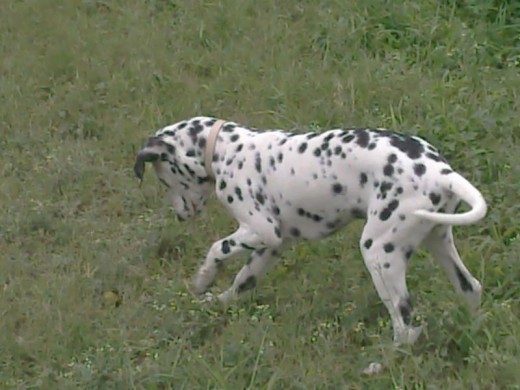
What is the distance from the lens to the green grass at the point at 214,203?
5406 millimetres

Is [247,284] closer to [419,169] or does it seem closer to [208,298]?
[208,298]

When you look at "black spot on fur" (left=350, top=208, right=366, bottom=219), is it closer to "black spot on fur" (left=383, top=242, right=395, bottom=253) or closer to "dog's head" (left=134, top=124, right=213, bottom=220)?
"black spot on fur" (left=383, top=242, right=395, bottom=253)

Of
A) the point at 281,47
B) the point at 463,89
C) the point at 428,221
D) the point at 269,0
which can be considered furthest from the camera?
the point at 269,0

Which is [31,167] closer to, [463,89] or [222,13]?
[222,13]

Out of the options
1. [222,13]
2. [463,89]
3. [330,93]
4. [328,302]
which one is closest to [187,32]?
[222,13]

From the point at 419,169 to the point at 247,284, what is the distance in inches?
53.7

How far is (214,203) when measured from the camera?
718cm

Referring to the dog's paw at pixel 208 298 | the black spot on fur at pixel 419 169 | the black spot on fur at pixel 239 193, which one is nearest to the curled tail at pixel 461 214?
the black spot on fur at pixel 419 169

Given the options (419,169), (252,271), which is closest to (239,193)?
(252,271)

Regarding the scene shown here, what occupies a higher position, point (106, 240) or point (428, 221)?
point (428, 221)

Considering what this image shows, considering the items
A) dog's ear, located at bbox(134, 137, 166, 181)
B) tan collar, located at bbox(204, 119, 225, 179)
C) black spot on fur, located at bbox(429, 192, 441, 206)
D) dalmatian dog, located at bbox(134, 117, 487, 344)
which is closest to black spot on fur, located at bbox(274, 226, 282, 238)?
dalmatian dog, located at bbox(134, 117, 487, 344)

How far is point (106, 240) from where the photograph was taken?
6.97 m

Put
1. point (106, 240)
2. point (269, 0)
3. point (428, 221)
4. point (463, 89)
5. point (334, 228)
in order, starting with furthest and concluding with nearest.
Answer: point (269, 0) → point (463, 89) → point (106, 240) → point (334, 228) → point (428, 221)

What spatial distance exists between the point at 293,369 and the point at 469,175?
2270 millimetres
